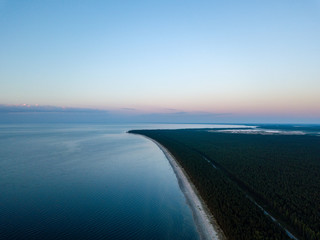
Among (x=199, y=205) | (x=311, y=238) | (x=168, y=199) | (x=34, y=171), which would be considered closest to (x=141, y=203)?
(x=168, y=199)

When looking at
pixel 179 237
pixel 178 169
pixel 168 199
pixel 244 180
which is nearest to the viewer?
pixel 179 237

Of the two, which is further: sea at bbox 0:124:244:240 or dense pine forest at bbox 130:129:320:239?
sea at bbox 0:124:244:240

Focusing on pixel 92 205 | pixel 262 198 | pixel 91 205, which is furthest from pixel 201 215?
pixel 91 205

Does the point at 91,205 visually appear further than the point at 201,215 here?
Yes

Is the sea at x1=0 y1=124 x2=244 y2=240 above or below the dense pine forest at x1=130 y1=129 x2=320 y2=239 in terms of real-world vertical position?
below

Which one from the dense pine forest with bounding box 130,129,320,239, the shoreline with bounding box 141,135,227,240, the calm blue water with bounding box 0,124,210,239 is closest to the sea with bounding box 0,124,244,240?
the calm blue water with bounding box 0,124,210,239

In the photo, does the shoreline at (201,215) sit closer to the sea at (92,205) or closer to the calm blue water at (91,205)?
the sea at (92,205)

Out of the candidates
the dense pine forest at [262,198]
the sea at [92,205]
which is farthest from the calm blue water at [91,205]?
the dense pine forest at [262,198]

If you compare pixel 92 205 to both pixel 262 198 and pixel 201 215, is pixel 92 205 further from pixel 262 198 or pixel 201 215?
pixel 262 198

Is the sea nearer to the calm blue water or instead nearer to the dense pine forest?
the calm blue water

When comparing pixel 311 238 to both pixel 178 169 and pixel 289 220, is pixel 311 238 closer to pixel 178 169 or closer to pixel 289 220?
pixel 289 220

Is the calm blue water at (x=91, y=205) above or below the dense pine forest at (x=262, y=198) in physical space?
below
